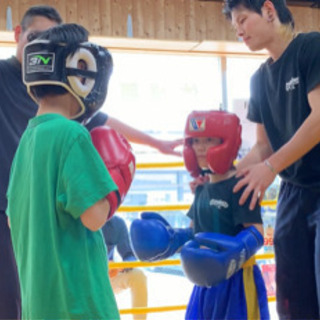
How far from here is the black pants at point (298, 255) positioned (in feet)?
6.08

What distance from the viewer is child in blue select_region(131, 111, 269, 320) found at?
175 cm

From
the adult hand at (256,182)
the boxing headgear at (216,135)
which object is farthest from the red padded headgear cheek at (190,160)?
the adult hand at (256,182)

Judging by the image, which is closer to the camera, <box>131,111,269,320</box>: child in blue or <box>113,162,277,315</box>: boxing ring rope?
<box>131,111,269,320</box>: child in blue

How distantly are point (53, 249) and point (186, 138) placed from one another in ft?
3.02

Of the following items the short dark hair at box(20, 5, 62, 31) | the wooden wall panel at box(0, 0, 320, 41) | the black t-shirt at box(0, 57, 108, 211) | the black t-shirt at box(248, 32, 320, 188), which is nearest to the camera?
the black t-shirt at box(248, 32, 320, 188)

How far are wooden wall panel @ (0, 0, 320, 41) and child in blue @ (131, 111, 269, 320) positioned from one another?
314 centimetres

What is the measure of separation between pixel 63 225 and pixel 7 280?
743 millimetres

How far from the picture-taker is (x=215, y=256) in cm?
171

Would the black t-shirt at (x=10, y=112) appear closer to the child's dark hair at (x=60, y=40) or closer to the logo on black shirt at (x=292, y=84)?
the child's dark hair at (x=60, y=40)

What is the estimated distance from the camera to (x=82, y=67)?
4.82 feet

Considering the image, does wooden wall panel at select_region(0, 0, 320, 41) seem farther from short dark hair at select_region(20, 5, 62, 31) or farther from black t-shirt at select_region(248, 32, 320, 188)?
black t-shirt at select_region(248, 32, 320, 188)

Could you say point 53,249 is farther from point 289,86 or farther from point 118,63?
point 118,63

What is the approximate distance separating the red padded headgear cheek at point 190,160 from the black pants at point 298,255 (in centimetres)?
38

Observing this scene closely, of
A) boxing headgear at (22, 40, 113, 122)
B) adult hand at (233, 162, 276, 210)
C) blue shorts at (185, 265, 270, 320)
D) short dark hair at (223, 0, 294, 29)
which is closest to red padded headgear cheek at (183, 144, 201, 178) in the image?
adult hand at (233, 162, 276, 210)
